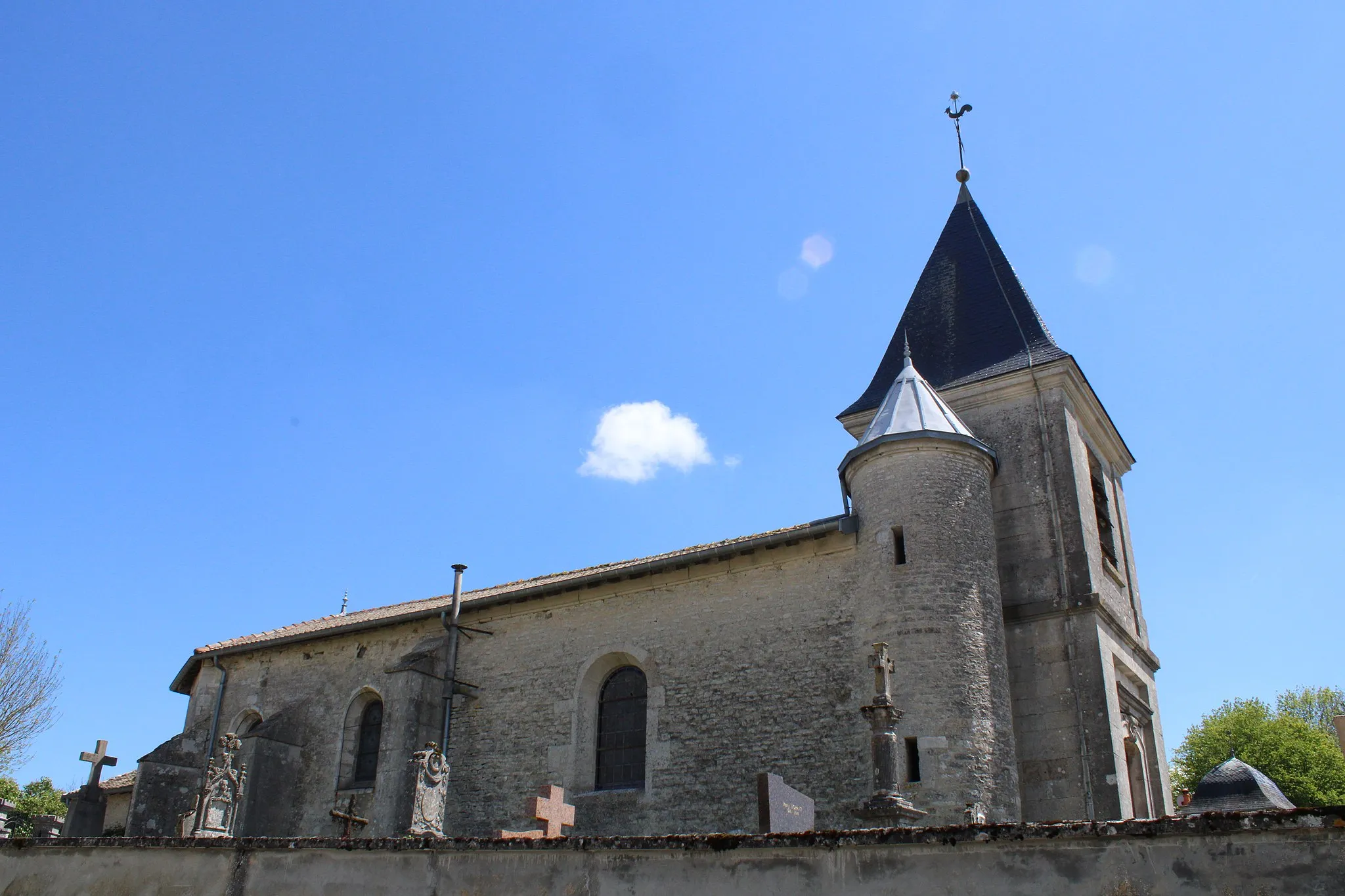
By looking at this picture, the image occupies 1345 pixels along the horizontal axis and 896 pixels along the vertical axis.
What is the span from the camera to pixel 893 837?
5.81 meters

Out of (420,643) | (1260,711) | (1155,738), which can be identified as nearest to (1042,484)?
(1155,738)

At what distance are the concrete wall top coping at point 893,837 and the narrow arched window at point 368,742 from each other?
27.5 feet

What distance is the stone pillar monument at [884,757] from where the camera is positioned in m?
8.80

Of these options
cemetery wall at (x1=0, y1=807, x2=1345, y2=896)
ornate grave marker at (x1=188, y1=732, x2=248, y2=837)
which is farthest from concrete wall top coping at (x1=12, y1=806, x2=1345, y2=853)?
ornate grave marker at (x1=188, y1=732, x2=248, y2=837)

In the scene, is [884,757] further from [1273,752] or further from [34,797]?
[34,797]

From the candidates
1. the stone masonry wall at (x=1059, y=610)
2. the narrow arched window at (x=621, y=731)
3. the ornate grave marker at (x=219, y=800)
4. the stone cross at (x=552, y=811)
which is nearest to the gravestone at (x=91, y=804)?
the ornate grave marker at (x=219, y=800)

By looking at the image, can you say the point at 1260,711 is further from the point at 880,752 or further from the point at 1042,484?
the point at 880,752

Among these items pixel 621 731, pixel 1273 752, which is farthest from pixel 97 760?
pixel 1273 752

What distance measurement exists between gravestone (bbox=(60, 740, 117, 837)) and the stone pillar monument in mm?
15520

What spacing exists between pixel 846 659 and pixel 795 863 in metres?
6.66

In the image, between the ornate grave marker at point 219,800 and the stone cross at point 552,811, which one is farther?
the ornate grave marker at point 219,800

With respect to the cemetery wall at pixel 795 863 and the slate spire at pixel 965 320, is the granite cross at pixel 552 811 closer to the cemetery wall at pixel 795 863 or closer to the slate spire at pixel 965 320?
the cemetery wall at pixel 795 863

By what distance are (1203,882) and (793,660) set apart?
8.06 m

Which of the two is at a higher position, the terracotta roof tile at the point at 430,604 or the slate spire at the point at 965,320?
the slate spire at the point at 965,320
